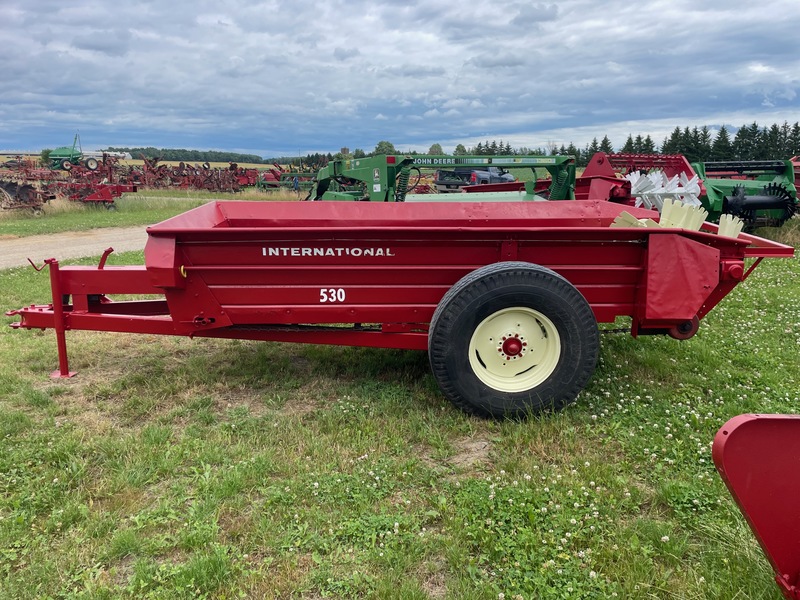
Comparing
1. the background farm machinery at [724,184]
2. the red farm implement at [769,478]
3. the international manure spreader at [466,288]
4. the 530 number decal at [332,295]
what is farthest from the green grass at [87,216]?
the red farm implement at [769,478]

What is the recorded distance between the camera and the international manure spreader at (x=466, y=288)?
339 cm

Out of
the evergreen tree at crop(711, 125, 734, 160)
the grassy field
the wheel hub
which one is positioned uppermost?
the evergreen tree at crop(711, 125, 734, 160)

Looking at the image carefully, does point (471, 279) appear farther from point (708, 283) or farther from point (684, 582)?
point (684, 582)

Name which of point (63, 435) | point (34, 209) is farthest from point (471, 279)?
point (34, 209)

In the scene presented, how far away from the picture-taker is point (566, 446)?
3.20 metres

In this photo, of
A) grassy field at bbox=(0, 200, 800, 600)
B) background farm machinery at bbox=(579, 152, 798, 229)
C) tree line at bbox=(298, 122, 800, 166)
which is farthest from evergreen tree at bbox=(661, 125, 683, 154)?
grassy field at bbox=(0, 200, 800, 600)

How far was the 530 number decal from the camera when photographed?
3.66 m

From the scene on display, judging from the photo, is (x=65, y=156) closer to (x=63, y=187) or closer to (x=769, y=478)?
(x=63, y=187)

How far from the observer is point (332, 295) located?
12.1 ft

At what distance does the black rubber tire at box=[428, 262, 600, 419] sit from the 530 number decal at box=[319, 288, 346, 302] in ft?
2.10

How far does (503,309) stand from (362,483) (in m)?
1.28

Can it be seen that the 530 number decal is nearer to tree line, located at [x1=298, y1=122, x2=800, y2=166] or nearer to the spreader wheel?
the spreader wheel

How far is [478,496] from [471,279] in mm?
1229

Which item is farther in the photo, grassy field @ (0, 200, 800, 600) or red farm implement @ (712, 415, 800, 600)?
grassy field @ (0, 200, 800, 600)
